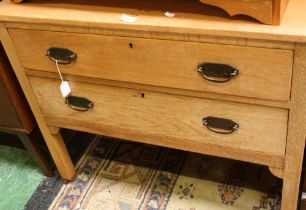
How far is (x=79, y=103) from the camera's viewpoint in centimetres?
126

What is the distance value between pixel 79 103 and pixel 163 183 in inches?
16.7

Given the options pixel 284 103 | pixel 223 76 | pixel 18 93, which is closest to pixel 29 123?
pixel 18 93

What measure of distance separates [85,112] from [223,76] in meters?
0.48

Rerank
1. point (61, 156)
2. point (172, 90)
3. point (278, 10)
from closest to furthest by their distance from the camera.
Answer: point (278, 10) → point (172, 90) → point (61, 156)

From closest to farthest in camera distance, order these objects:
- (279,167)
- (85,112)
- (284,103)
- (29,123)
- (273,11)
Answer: (273,11), (284,103), (279,167), (85,112), (29,123)

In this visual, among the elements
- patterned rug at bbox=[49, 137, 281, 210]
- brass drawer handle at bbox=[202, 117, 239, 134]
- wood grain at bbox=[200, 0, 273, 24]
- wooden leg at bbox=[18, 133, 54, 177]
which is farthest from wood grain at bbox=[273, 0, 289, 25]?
wooden leg at bbox=[18, 133, 54, 177]

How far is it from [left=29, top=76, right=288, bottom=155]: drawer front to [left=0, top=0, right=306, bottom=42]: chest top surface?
0.21 meters

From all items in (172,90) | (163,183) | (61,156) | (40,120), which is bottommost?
(163,183)

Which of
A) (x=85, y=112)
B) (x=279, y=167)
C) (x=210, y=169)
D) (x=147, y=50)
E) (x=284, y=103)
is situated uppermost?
(x=147, y=50)

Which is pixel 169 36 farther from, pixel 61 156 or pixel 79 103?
pixel 61 156

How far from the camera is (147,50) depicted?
3.37 feet

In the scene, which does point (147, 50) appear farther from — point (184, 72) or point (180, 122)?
point (180, 122)

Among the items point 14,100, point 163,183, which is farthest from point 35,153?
point 163,183

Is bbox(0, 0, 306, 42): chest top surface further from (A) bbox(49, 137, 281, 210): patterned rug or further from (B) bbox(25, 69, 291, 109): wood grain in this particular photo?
(A) bbox(49, 137, 281, 210): patterned rug
